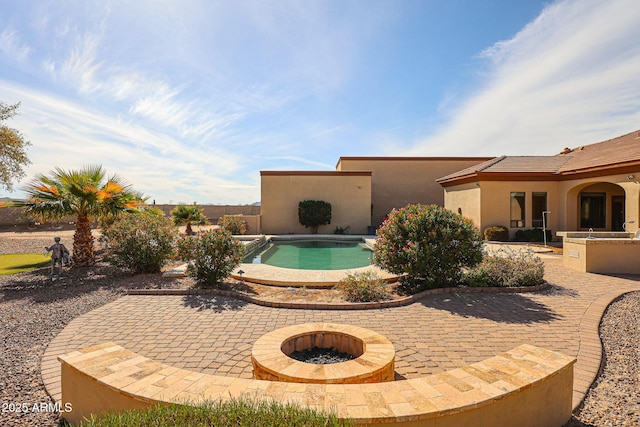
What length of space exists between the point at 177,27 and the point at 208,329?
818 centimetres

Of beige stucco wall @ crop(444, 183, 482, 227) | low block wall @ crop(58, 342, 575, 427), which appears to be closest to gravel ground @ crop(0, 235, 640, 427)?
low block wall @ crop(58, 342, 575, 427)

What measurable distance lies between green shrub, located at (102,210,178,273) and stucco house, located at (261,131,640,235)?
12393mm

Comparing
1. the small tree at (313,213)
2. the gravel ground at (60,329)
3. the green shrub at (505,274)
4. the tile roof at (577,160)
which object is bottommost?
the gravel ground at (60,329)

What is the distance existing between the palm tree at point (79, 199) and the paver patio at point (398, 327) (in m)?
5.30

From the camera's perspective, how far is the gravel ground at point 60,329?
124 inches

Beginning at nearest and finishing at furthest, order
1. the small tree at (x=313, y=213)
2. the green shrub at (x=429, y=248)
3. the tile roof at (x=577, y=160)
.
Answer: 1. the green shrub at (x=429, y=248)
2. the tile roof at (x=577, y=160)
3. the small tree at (x=313, y=213)

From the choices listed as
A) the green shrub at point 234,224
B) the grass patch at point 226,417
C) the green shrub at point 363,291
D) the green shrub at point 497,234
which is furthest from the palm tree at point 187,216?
the grass patch at point 226,417

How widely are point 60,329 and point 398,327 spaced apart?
6.13 m

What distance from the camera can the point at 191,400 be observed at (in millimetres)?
2270

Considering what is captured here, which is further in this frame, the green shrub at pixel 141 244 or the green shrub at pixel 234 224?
the green shrub at pixel 234 224

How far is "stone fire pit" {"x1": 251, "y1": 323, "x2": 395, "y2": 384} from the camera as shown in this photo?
10.2ft

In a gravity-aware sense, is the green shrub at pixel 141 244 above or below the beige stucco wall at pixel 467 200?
below

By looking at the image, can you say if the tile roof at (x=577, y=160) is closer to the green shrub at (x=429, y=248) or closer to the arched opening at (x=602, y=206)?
the arched opening at (x=602, y=206)

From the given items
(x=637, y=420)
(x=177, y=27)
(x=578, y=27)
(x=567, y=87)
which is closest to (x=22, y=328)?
(x=177, y=27)
